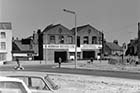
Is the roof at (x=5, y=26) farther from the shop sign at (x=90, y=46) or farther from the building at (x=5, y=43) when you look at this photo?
the shop sign at (x=90, y=46)

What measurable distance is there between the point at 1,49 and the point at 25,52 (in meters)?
10.7

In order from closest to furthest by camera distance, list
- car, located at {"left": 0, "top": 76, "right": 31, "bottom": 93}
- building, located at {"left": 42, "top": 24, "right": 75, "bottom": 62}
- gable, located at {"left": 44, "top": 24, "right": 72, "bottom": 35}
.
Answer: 1. car, located at {"left": 0, "top": 76, "right": 31, "bottom": 93}
2. building, located at {"left": 42, "top": 24, "right": 75, "bottom": 62}
3. gable, located at {"left": 44, "top": 24, "right": 72, "bottom": 35}

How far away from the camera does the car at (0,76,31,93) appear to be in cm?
632

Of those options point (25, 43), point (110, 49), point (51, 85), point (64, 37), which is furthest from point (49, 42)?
point (51, 85)

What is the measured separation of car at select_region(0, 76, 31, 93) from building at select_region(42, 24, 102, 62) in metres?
72.0

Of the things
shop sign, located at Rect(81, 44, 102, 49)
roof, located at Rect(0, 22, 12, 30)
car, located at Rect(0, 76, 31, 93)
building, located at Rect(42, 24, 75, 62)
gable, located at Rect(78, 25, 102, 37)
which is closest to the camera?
car, located at Rect(0, 76, 31, 93)

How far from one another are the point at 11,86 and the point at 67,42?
76377 mm

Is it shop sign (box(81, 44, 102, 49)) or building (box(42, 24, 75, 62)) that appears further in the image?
shop sign (box(81, 44, 102, 49))

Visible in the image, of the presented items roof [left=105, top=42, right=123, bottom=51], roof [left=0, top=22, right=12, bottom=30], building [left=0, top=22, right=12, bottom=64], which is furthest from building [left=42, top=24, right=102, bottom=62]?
roof [left=105, top=42, right=123, bottom=51]

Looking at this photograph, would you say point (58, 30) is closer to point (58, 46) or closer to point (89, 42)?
point (58, 46)

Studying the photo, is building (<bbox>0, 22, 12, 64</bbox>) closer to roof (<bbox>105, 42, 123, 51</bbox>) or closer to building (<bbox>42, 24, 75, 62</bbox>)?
building (<bbox>42, 24, 75, 62</bbox>)

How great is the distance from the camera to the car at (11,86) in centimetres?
632

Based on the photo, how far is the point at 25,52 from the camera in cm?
8794

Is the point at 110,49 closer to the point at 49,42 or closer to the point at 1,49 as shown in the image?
the point at 49,42
